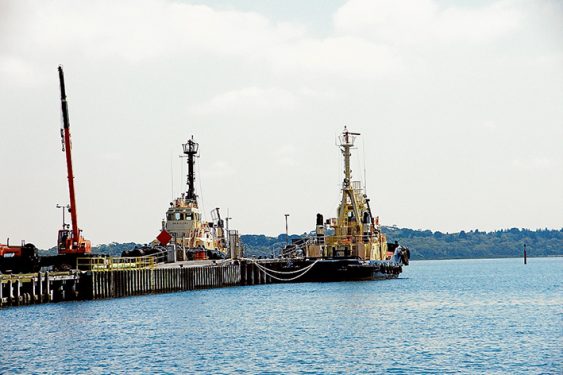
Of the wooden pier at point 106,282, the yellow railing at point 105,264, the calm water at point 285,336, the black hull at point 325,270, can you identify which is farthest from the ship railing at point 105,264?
the black hull at point 325,270

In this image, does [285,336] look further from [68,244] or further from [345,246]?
[345,246]

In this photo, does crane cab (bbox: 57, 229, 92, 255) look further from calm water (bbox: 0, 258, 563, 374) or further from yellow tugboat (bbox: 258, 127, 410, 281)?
yellow tugboat (bbox: 258, 127, 410, 281)

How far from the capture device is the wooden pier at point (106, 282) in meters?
66.8

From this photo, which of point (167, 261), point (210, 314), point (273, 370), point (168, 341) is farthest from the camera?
point (167, 261)

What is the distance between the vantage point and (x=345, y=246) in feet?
345

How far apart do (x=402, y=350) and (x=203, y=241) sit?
67616mm

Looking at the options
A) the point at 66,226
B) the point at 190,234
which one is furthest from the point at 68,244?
the point at 190,234

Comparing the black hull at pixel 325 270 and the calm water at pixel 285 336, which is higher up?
the black hull at pixel 325 270

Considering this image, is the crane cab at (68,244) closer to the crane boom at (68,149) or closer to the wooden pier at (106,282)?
the crane boom at (68,149)

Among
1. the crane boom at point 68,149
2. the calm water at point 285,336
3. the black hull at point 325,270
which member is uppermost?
the crane boom at point 68,149

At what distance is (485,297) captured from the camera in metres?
84.4

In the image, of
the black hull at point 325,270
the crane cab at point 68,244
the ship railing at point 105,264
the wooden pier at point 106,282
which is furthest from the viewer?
the black hull at point 325,270

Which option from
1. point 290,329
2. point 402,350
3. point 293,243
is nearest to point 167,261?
point 293,243

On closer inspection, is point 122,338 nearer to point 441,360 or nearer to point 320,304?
point 441,360
